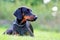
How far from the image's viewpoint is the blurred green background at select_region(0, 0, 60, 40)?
1330 cm

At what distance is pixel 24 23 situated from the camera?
8.05m

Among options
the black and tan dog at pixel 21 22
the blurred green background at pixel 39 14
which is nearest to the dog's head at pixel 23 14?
the black and tan dog at pixel 21 22

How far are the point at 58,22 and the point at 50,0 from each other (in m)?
2.11

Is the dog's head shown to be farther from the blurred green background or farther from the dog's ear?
the blurred green background

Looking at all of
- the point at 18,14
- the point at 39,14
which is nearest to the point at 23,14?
the point at 18,14

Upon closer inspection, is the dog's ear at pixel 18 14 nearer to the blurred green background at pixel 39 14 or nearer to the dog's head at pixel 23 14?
the dog's head at pixel 23 14

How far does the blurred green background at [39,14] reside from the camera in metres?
13.3

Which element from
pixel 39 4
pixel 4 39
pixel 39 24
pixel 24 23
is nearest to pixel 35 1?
pixel 39 4

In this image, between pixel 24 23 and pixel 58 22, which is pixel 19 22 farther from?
pixel 58 22

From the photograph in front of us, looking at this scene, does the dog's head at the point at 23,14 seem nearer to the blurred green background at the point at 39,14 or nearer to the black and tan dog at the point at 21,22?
the black and tan dog at the point at 21,22

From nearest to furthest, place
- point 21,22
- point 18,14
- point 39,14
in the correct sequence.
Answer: point 18,14
point 21,22
point 39,14

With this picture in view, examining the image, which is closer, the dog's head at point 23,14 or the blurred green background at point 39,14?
the dog's head at point 23,14

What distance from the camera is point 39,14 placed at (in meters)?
14.2

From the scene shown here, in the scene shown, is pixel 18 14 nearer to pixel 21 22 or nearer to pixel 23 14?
pixel 23 14
